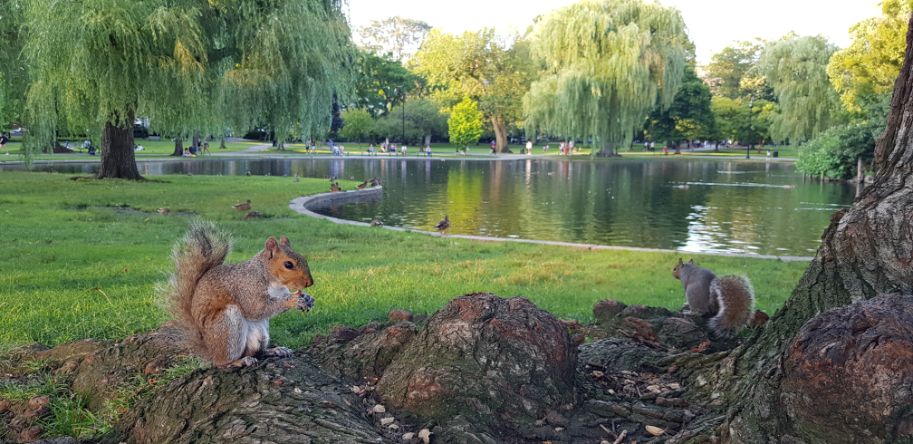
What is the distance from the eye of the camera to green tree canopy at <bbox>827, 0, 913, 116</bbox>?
24.8 metres

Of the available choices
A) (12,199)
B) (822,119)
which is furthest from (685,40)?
(12,199)

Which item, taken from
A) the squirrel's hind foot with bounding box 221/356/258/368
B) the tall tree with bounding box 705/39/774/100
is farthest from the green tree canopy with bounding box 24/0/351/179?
the tall tree with bounding box 705/39/774/100

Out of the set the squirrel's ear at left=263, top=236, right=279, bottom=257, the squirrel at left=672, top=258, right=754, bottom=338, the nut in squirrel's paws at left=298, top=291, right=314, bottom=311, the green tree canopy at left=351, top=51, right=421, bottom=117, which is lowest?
the squirrel at left=672, top=258, right=754, bottom=338

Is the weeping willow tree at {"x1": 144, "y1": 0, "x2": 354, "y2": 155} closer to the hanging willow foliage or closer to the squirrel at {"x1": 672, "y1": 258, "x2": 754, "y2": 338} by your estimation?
the hanging willow foliage

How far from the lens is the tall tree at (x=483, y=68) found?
59.0 m

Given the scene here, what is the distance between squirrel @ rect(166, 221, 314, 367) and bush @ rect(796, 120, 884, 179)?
1099 inches

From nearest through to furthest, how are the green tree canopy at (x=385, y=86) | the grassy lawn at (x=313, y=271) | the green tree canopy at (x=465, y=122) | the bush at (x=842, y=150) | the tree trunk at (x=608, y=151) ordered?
the grassy lawn at (x=313, y=271)
the bush at (x=842, y=150)
the tree trunk at (x=608, y=151)
the green tree canopy at (x=465, y=122)
the green tree canopy at (x=385, y=86)

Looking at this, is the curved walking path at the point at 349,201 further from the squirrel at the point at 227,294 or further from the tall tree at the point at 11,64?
the squirrel at the point at 227,294

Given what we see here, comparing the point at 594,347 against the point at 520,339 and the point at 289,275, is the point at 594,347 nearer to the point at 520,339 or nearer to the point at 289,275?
the point at 520,339

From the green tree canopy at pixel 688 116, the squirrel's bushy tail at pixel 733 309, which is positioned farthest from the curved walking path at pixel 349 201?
the green tree canopy at pixel 688 116

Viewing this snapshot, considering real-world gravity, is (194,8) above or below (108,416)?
above

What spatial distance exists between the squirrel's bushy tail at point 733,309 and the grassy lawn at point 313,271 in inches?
51.7

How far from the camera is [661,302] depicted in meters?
6.85

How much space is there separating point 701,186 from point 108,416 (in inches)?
999
